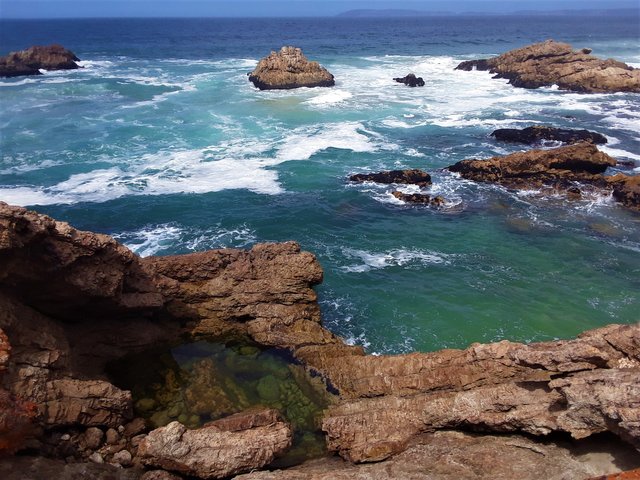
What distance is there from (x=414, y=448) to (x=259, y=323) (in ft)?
26.0

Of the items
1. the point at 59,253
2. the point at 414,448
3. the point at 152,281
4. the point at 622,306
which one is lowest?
the point at 622,306

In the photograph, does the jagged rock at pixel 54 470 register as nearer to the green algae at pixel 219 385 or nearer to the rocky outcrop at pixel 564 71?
the green algae at pixel 219 385

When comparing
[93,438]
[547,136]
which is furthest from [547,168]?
[93,438]

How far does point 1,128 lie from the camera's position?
45.7 m

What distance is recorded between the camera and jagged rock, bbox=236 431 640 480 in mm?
8586

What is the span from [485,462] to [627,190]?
2586 cm

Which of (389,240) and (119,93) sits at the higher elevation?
(119,93)

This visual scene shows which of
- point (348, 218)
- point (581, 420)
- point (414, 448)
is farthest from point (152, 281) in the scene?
point (348, 218)

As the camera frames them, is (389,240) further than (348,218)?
No

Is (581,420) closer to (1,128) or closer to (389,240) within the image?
(389,240)

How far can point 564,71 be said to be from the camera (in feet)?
218

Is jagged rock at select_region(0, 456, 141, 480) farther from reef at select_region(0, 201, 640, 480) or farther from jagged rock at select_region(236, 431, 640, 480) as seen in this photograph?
jagged rock at select_region(236, 431, 640, 480)

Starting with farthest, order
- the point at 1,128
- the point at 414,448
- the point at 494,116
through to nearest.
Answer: the point at 494,116 < the point at 1,128 < the point at 414,448

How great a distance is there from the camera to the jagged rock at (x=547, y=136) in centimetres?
4003
